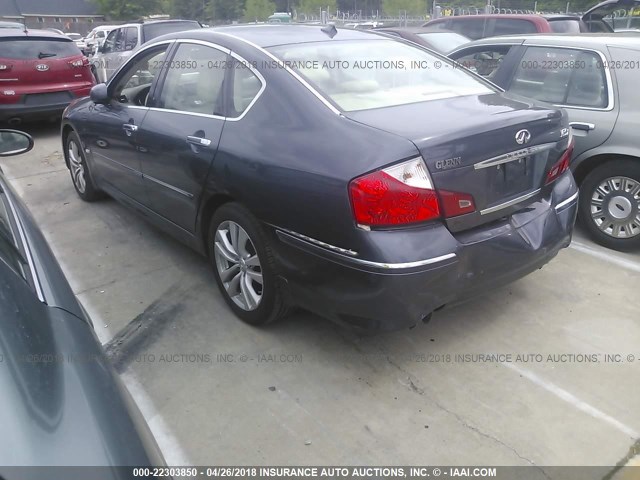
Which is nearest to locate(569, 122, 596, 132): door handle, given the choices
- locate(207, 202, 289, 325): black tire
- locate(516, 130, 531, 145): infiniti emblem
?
locate(516, 130, 531, 145): infiniti emblem

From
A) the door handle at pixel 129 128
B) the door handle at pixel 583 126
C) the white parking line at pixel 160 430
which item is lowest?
the white parking line at pixel 160 430

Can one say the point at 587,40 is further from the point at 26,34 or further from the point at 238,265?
the point at 26,34

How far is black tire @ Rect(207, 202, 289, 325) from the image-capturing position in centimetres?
304

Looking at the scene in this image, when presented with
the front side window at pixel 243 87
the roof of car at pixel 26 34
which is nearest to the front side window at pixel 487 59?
the front side window at pixel 243 87

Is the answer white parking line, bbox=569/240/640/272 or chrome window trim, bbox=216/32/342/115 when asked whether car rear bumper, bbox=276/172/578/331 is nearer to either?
chrome window trim, bbox=216/32/342/115

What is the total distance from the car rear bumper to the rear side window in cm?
776

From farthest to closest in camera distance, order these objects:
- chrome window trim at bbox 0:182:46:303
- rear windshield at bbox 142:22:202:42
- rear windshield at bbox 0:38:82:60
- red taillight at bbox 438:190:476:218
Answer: rear windshield at bbox 142:22:202:42, rear windshield at bbox 0:38:82:60, red taillight at bbox 438:190:476:218, chrome window trim at bbox 0:182:46:303

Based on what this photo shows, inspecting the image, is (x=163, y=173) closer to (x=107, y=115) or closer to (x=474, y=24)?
(x=107, y=115)

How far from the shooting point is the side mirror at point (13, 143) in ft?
9.45

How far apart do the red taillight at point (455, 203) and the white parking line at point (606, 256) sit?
6.76 feet

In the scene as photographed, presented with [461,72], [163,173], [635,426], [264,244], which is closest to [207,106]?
[163,173]

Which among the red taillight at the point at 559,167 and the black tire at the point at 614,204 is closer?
the red taillight at the point at 559,167

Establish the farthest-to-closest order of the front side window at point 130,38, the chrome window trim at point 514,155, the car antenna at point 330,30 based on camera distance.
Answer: the front side window at point 130,38
the car antenna at point 330,30
the chrome window trim at point 514,155

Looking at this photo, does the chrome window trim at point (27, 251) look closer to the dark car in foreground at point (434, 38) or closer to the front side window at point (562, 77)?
the front side window at point (562, 77)
